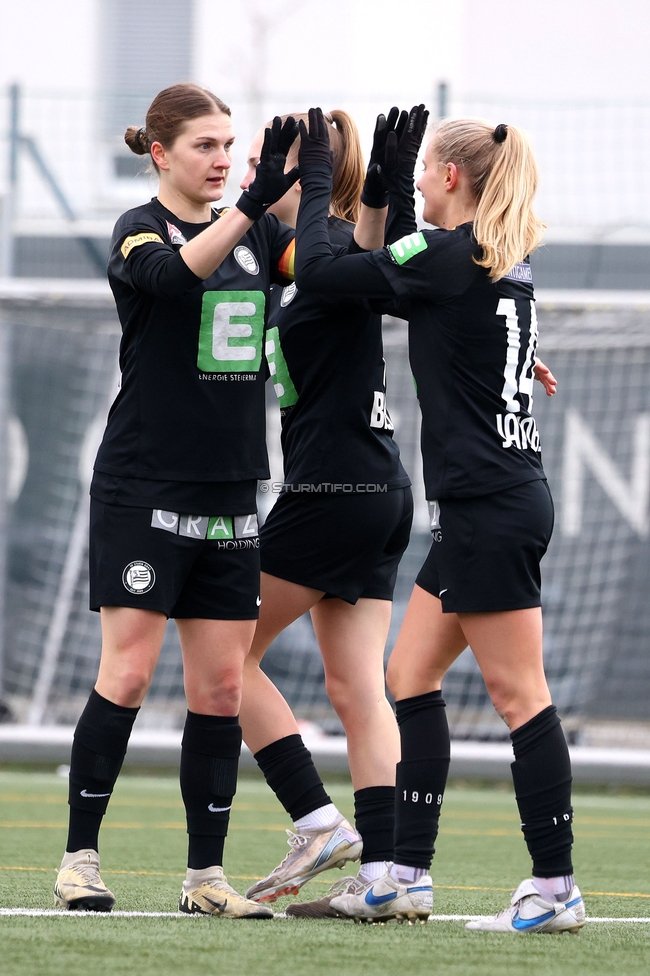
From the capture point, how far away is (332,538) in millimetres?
3379

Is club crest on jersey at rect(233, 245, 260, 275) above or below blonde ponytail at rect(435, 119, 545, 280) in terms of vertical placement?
below

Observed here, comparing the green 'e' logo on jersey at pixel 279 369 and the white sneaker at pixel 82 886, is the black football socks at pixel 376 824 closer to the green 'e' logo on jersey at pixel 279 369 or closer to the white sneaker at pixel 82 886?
the white sneaker at pixel 82 886

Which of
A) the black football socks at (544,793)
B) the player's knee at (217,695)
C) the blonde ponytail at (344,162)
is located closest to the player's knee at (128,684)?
the player's knee at (217,695)

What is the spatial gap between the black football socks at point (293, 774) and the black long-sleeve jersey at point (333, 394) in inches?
25.1

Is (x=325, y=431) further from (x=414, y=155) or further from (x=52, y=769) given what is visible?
(x=52, y=769)

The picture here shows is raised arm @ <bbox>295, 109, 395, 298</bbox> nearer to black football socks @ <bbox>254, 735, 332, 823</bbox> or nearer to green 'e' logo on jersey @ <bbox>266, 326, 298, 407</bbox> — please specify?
green 'e' logo on jersey @ <bbox>266, 326, 298, 407</bbox>

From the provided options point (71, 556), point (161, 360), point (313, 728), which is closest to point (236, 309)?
point (161, 360)

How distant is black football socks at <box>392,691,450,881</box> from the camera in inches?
123

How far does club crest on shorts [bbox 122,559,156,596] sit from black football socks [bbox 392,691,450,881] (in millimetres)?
618

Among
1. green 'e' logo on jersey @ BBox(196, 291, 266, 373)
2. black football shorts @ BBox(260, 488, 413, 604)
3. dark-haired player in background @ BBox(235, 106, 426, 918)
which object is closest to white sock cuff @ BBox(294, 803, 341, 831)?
dark-haired player in background @ BBox(235, 106, 426, 918)

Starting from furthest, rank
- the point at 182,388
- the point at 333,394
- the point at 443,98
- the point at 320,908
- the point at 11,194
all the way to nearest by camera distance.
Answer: the point at 11,194
the point at 443,98
the point at 333,394
the point at 320,908
the point at 182,388

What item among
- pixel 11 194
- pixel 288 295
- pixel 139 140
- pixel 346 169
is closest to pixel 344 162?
pixel 346 169

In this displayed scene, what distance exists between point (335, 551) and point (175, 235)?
2.61 feet

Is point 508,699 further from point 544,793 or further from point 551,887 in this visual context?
Result: point 551,887
